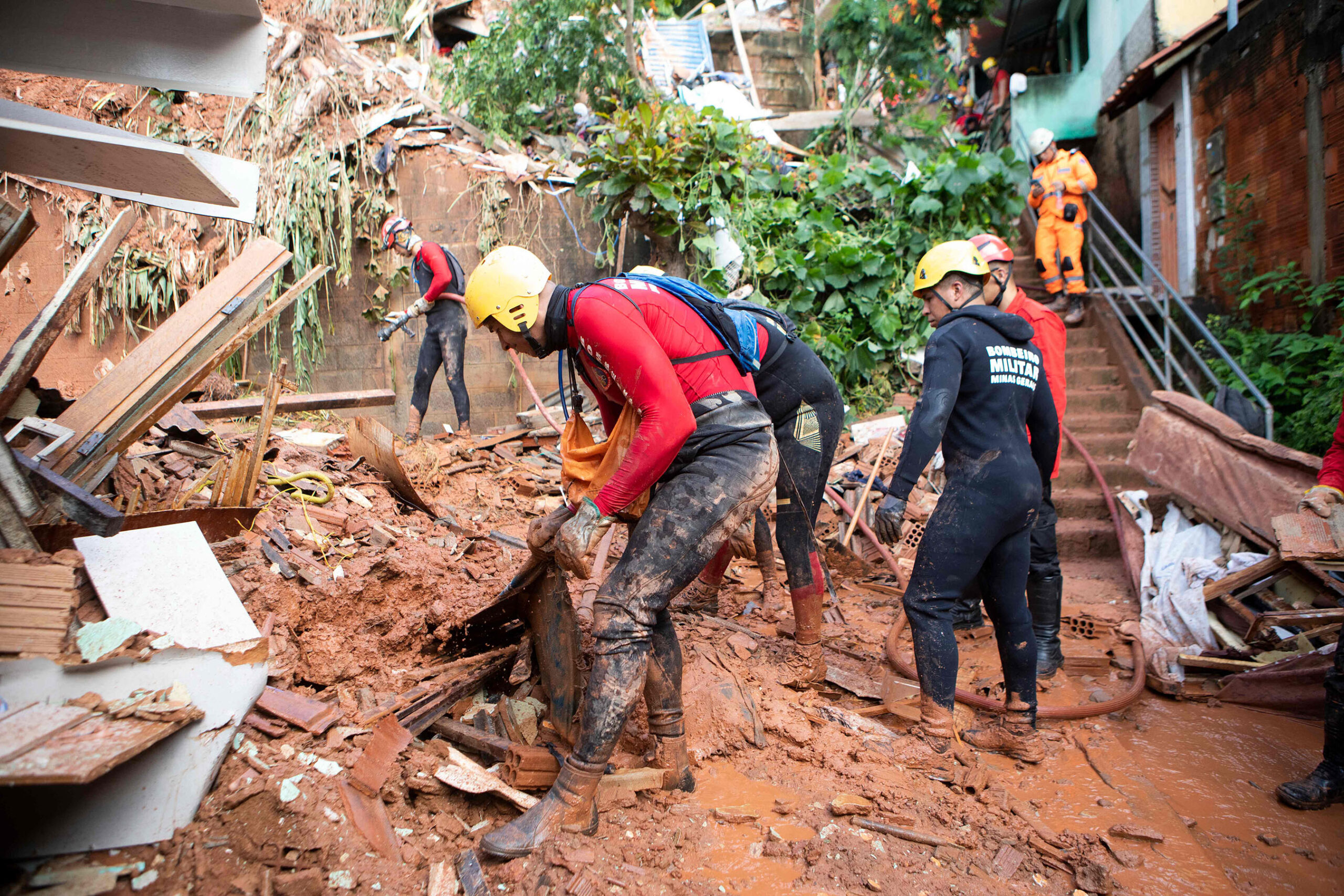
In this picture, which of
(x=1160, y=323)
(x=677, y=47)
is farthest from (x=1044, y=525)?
(x=677, y=47)

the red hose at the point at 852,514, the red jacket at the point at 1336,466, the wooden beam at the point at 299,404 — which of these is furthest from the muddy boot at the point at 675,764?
the wooden beam at the point at 299,404

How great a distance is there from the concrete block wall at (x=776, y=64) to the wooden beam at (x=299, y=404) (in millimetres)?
10407

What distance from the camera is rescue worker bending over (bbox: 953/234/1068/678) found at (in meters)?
4.10

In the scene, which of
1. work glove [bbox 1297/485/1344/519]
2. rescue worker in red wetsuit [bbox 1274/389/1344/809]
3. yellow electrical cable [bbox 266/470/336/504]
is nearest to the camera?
rescue worker in red wetsuit [bbox 1274/389/1344/809]

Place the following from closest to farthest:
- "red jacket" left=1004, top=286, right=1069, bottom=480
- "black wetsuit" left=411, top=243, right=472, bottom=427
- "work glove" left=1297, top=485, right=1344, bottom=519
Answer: "work glove" left=1297, top=485, right=1344, bottom=519 < "red jacket" left=1004, top=286, right=1069, bottom=480 < "black wetsuit" left=411, top=243, right=472, bottom=427

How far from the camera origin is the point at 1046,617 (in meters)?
4.20

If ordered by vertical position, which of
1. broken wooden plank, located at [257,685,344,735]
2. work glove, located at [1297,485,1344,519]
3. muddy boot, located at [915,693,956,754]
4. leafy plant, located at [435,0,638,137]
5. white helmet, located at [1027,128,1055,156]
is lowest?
muddy boot, located at [915,693,956,754]

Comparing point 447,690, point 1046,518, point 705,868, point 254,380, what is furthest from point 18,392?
point 254,380

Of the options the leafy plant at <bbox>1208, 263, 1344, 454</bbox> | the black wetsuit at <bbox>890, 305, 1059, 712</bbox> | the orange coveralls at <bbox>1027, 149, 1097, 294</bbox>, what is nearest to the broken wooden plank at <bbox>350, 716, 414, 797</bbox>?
the black wetsuit at <bbox>890, 305, 1059, 712</bbox>

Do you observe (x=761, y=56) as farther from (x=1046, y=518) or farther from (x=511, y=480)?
(x=1046, y=518)

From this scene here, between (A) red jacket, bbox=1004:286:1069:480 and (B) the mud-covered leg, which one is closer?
(B) the mud-covered leg

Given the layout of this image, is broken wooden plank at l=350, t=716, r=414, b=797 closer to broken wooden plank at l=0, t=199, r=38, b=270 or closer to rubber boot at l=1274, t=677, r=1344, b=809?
broken wooden plank at l=0, t=199, r=38, b=270

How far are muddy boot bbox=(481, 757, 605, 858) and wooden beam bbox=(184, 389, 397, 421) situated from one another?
14.2ft

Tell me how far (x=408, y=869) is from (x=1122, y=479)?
690cm
